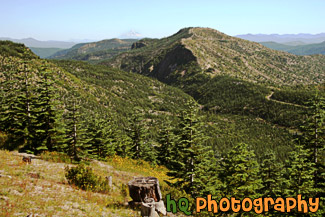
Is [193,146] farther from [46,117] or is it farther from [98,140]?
[98,140]

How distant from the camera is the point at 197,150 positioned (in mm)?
21266

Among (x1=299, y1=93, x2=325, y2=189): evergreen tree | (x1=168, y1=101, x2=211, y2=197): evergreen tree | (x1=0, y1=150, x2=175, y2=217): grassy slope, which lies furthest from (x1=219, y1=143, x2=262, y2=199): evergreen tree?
(x1=0, y1=150, x2=175, y2=217): grassy slope

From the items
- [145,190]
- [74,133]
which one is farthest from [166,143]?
[145,190]

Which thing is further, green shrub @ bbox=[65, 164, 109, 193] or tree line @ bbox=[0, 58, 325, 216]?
tree line @ bbox=[0, 58, 325, 216]

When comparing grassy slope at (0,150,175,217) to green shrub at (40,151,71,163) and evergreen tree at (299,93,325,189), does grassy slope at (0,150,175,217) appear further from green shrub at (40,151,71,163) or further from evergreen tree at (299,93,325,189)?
evergreen tree at (299,93,325,189)

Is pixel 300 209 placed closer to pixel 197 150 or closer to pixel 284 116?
pixel 197 150

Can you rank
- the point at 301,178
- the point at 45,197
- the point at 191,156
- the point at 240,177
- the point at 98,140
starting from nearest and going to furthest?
the point at 45,197 → the point at 301,178 → the point at 191,156 → the point at 240,177 → the point at 98,140

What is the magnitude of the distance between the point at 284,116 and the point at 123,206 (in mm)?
169320

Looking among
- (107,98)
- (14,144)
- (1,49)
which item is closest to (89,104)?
(107,98)

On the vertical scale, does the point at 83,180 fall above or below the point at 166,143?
above

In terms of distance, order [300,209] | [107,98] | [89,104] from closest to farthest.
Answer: [300,209], [89,104], [107,98]

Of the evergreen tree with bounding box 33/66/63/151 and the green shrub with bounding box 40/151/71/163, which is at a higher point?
the evergreen tree with bounding box 33/66/63/151

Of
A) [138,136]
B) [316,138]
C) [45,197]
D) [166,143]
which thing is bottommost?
[166,143]

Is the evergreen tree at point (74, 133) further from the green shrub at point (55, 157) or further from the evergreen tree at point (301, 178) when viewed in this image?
the evergreen tree at point (301, 178)
